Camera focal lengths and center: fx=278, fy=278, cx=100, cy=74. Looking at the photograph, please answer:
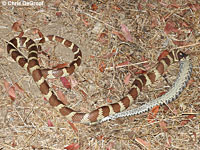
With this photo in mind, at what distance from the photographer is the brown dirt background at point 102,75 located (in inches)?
194

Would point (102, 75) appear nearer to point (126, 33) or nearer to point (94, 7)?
point (126, 33)

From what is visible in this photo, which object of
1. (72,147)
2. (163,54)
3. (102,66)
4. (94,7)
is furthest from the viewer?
(94,7)

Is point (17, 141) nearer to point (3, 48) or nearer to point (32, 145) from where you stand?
point (32, 145)

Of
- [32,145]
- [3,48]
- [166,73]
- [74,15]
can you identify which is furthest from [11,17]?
[166,73]

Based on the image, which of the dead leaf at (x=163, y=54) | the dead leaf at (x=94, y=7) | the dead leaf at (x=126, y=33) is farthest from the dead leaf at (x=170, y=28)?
the dead leaf at (x=94, y=7)

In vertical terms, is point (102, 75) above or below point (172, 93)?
above

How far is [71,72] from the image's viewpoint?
5.92 m

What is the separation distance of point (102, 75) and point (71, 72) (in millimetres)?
663

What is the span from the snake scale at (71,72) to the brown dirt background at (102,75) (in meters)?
0.14

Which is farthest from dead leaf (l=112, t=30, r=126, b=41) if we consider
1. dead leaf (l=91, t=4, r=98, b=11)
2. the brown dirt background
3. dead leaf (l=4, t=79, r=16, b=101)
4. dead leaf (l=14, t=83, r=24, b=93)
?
dead leaf (l=4, t=79, r=16, b=101)

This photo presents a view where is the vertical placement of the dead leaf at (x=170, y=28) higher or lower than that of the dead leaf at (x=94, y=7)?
lower

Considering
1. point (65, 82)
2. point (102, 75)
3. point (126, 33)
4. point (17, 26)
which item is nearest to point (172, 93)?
point (102, 75)

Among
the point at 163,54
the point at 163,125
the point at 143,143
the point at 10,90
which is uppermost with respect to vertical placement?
the point at 163,54

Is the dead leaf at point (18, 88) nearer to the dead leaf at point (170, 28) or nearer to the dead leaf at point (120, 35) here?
the dead leaf at point (120, 35)
